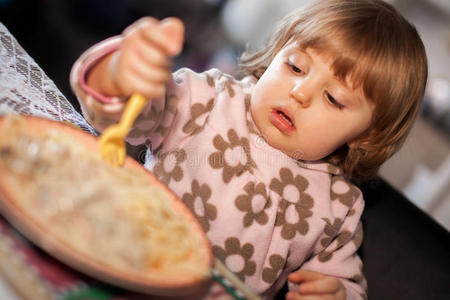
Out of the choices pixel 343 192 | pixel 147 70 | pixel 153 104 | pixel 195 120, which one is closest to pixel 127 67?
pixel 147 70

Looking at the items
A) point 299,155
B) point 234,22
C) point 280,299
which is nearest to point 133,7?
point 234,22

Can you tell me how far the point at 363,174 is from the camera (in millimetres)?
1067

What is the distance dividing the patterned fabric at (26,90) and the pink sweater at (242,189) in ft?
0.50

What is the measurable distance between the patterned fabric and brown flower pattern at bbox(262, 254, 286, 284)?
46 cm

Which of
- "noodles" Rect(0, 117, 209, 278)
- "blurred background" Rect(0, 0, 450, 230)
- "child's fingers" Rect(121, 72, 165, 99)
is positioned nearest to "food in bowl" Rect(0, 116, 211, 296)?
"noodles" Rect(0, 117, 209, 278)

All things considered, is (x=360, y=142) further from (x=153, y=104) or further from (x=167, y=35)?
(x=167, y=35)

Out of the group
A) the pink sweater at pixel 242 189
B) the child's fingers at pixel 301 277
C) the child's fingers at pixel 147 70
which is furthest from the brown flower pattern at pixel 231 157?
the child's fingers at pixel 147 70

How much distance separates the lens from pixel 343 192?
970 millimetres

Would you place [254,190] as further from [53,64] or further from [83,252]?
[53,64]

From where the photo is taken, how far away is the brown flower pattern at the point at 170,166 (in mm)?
845

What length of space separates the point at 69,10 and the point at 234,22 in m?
0.84

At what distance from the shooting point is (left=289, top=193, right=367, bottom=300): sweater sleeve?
0.90 meters

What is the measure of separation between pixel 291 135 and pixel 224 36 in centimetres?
145

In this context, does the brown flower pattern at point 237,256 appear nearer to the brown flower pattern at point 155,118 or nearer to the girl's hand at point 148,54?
the brown flower pattern at point 155,118
